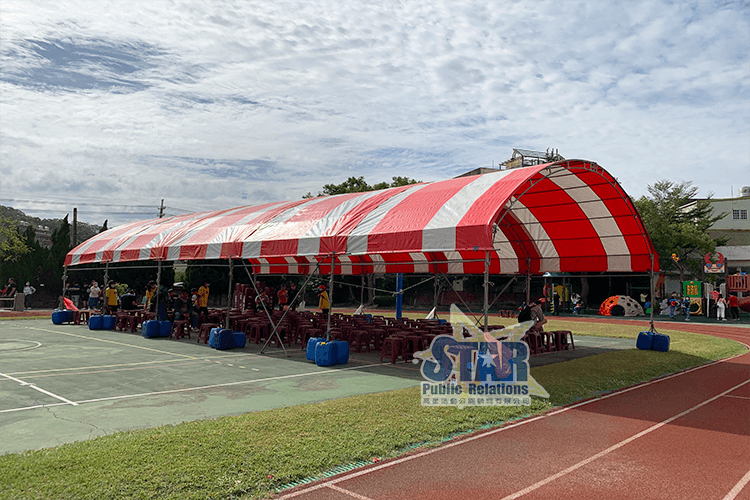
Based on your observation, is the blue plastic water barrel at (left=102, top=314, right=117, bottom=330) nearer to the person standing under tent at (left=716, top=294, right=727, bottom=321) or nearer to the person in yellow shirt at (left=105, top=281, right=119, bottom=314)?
the person in yellow shirt at (left=105, top=281, right=119, bottom=314)

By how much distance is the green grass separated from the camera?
478 cm

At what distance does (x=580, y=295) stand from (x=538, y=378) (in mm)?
32245

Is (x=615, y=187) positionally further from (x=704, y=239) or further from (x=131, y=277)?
(x=131, y=277)

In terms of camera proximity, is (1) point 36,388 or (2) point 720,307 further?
(2) point 720,307

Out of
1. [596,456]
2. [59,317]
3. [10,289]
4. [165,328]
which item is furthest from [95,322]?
[596,456]

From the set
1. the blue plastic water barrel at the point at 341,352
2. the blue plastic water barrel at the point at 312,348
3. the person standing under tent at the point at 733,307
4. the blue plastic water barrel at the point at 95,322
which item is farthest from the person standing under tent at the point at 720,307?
the blue plastic water barrel at the point at 95,322

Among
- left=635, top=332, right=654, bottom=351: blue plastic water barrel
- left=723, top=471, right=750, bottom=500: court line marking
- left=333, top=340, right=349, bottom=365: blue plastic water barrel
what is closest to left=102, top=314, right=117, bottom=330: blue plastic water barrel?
left=333, top=340, right=349, bottom=365: blue plastic water barrel

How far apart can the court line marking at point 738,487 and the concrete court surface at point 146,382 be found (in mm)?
5641

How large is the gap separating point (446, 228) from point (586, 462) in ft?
20.6

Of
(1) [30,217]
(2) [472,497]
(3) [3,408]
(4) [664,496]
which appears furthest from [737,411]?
(1) [30,217]

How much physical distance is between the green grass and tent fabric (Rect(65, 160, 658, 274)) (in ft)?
13.7

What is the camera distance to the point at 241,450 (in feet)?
19.0

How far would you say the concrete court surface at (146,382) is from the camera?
7281 mm

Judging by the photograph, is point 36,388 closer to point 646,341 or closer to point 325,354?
point 325,354
